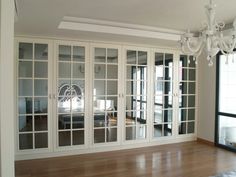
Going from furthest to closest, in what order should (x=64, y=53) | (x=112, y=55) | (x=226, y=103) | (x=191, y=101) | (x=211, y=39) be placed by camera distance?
(x=191, y=101) < (x=226, y=103) < (x=112, y=55) < (x=64, y=53) < (x=211, y=39)

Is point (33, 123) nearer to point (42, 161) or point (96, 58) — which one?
point (42, 161)

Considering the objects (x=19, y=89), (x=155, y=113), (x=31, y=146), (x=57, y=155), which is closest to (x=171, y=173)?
(x=155, y=113)

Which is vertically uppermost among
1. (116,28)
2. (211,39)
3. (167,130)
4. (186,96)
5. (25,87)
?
(116,28)

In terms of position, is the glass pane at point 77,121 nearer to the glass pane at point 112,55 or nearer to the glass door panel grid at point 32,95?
the glass door panel grid at point 32,95

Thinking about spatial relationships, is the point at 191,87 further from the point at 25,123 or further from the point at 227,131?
the point at 25,123

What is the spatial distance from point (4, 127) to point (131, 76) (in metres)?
3.44

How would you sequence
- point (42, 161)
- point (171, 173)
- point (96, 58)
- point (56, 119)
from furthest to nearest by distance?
1. point (96, 58)
2. point (56, 119)
3. point (42, 161)
4. point (171, 173)

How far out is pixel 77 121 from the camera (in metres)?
4.23

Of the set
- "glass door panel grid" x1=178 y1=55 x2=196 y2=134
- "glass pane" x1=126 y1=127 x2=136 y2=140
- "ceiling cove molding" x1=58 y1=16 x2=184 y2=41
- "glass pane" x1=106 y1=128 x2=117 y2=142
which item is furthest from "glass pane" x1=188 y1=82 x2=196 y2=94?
"glass pane" x1=106 y1=128 x2=117 y2=142

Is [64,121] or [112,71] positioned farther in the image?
[112,71]

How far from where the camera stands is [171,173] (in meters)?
3.30

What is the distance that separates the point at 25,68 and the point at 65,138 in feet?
4.98

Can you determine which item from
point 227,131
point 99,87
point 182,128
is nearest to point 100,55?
point 99,87

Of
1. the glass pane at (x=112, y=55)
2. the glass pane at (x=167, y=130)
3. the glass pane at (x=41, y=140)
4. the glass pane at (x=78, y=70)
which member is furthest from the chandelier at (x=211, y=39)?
the glass pane at (x=41, y=140)
